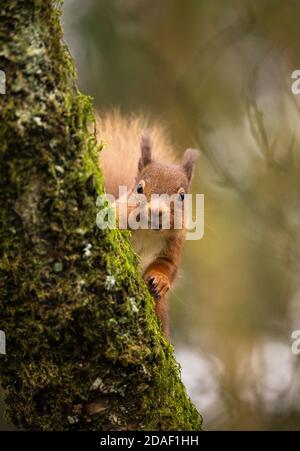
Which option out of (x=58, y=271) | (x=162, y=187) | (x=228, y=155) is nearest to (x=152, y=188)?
(x=162, y=187)

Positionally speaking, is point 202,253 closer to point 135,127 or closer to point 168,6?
point 135,127

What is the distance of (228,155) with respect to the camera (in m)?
5.19

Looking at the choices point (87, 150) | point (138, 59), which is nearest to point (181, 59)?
point (138, 59)

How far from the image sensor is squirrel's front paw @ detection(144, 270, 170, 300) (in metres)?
3.14

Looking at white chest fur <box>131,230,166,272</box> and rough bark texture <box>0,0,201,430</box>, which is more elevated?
white chest fur <box>131,230,166,272</box>

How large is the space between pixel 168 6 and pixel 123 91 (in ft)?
2.92

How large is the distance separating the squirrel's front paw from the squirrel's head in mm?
241

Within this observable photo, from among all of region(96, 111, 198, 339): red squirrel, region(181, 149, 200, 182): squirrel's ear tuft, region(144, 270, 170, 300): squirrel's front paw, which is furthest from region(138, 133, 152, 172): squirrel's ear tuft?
region(144, 270, 170, 300): squirrel's front paw

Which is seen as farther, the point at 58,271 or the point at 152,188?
the point at 152,188

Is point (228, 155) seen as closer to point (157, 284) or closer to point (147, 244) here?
point (147, 244)

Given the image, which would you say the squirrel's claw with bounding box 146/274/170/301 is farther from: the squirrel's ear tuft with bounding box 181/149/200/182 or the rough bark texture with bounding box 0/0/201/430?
the rough bark texture with bounding box 0/0/201/430

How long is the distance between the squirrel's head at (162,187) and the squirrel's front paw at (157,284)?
241 mm

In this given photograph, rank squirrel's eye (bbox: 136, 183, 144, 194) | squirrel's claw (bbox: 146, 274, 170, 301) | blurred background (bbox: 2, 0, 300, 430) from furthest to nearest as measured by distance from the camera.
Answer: blurred background (bbox: 2, 0, 300, 430)
squirrel's eye (bbox: 136, 183, 144, 194)
squirrel's claw (bbox: 146, 274, 170, 301)

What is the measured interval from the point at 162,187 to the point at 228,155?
1919 millimetres
